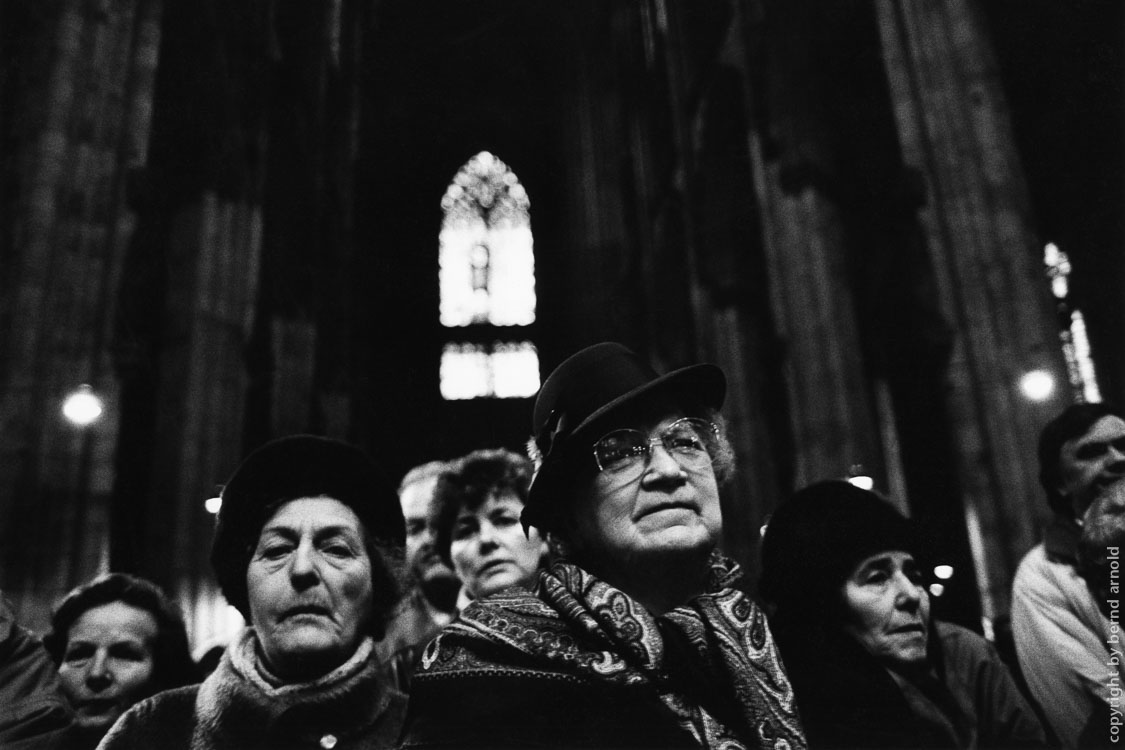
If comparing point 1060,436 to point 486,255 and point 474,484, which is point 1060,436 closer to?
point 474,484

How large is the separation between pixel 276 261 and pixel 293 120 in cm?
224

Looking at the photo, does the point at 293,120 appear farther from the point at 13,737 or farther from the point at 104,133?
the point at 13,737

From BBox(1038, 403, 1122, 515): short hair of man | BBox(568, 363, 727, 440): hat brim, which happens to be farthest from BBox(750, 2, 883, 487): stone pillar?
BBox(568, 363, 727, 440): hat brim

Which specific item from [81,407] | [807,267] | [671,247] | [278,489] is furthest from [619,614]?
[671,247]

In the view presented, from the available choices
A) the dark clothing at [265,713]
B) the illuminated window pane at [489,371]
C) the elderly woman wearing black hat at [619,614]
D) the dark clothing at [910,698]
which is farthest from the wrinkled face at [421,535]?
the illuminated window pane at [489,371]

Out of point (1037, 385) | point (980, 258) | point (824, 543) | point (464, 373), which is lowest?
point (824, 543)

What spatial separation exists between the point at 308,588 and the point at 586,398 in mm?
625

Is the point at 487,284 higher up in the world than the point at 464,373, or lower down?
higher up

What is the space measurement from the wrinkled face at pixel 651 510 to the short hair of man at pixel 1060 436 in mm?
1318

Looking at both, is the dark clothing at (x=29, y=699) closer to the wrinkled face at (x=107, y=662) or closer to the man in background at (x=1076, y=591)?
the wrinkled face at (x=107, y=662)

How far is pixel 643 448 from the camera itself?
5.25ft

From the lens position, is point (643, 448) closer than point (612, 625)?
No

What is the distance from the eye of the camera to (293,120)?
14078 mm

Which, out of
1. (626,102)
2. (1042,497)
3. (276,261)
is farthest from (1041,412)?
(626,102)
